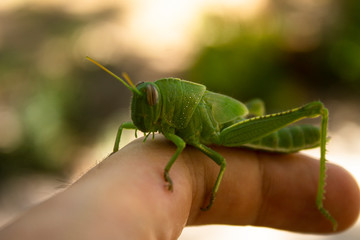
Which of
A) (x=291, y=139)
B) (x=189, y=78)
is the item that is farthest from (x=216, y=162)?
(x=189, y=78)

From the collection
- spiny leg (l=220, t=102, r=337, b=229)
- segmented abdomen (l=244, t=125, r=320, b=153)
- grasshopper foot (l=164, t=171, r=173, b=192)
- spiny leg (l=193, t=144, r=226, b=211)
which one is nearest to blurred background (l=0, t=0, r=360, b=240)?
segmented abdomen (l=244, t=125, r=320, b=153)

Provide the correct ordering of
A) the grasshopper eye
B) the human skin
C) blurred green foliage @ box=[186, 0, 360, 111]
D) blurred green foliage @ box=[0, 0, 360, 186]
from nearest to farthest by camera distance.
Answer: the human skin → the grasshopper eye → blurred green foliage @ box=[0, 0, 360, 186] → blurred green foliage @ box=[186, 0, 360, 111]

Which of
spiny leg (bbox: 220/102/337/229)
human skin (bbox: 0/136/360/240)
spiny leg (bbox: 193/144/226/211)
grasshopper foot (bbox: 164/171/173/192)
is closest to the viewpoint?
human skin (bbox: 0/136/360/240)

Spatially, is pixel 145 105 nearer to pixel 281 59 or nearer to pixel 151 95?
pixel 151 95

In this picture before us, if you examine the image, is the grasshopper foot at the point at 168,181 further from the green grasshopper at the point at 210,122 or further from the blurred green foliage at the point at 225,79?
the blurred green foliage at the point at 225,79

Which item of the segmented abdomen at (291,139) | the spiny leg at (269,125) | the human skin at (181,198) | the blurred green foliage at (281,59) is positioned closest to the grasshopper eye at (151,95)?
the human skin at (181,198)

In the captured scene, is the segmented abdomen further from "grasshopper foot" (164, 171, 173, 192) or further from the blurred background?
the blurred background

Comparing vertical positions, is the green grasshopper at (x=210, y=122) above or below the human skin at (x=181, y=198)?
above

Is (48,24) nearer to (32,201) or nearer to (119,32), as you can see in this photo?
(119,32)
